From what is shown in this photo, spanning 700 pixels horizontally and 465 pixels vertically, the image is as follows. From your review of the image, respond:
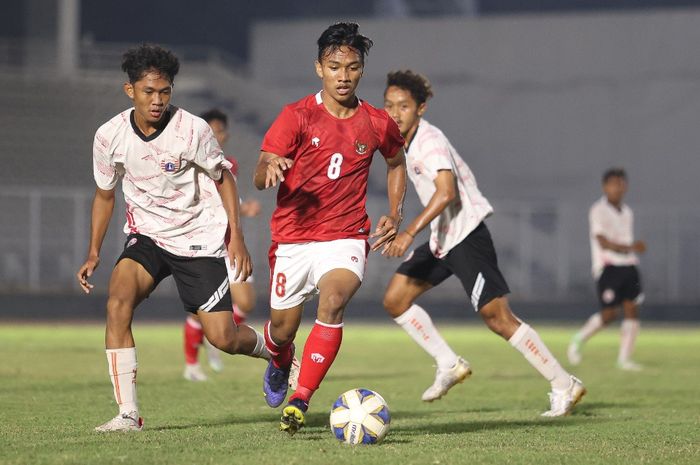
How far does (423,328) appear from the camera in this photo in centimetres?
1005

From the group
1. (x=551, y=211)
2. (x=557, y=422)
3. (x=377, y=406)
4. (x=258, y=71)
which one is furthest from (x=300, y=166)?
(x=258, y=71)

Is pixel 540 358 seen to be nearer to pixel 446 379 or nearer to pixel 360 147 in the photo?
pixel 446 379

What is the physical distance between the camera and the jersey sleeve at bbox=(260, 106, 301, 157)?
7262mm

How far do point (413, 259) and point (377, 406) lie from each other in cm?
300

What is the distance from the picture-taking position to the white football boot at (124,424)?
740cm

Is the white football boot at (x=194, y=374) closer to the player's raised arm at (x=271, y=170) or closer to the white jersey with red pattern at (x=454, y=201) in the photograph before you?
the white jersey with red pattern at (x=454, y=201)

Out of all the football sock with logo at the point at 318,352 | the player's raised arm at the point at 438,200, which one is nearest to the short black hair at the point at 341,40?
the player's raised arm at the point at 438,200

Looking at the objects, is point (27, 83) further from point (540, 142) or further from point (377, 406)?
point (377, 406)

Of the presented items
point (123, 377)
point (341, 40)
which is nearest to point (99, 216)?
point (123, 377)

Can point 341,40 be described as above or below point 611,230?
above

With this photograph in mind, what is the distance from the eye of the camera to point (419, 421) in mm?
8539

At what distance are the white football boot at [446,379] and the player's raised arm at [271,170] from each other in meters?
3.15

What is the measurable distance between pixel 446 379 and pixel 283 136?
123 inches

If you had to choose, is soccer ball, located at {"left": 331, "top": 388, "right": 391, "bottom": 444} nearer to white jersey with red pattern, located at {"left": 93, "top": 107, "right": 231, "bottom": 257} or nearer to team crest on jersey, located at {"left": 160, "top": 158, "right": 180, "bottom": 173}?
white jersey with red pattern, located at {"left": 93, "top": 107, "right": 231, "bottom": 257}
